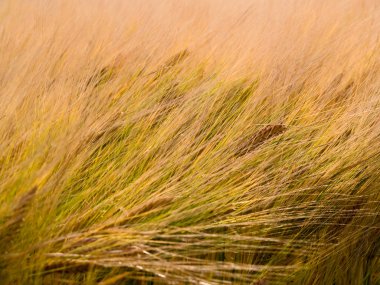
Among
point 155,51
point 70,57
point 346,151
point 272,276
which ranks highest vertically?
point 155,51

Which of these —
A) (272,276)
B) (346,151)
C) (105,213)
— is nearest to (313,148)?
(346,151)

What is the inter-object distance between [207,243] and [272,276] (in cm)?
13

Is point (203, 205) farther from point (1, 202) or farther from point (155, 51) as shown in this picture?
point (155, 51)

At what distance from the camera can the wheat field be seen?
0.66 metres

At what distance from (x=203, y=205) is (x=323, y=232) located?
0.26 metres

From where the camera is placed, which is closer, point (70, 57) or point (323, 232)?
point (323, 232)

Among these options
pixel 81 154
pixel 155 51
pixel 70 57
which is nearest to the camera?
pixel 81 154

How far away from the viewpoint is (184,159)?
0.84m

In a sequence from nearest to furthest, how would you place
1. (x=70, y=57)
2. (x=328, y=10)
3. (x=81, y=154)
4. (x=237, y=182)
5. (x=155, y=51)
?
1. (x=81, y=154)
2. (x=237, y=182)
3. (x=70, y=57)
4. (x=155, y=51)
5. (x=328, y=10)

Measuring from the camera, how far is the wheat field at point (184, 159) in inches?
26.1

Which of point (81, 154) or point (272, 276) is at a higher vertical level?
point (81, 154)

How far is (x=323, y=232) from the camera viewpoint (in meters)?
0.86

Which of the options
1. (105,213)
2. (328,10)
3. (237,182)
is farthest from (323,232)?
(328,10)

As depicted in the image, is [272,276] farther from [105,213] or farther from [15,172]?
[15,172]
